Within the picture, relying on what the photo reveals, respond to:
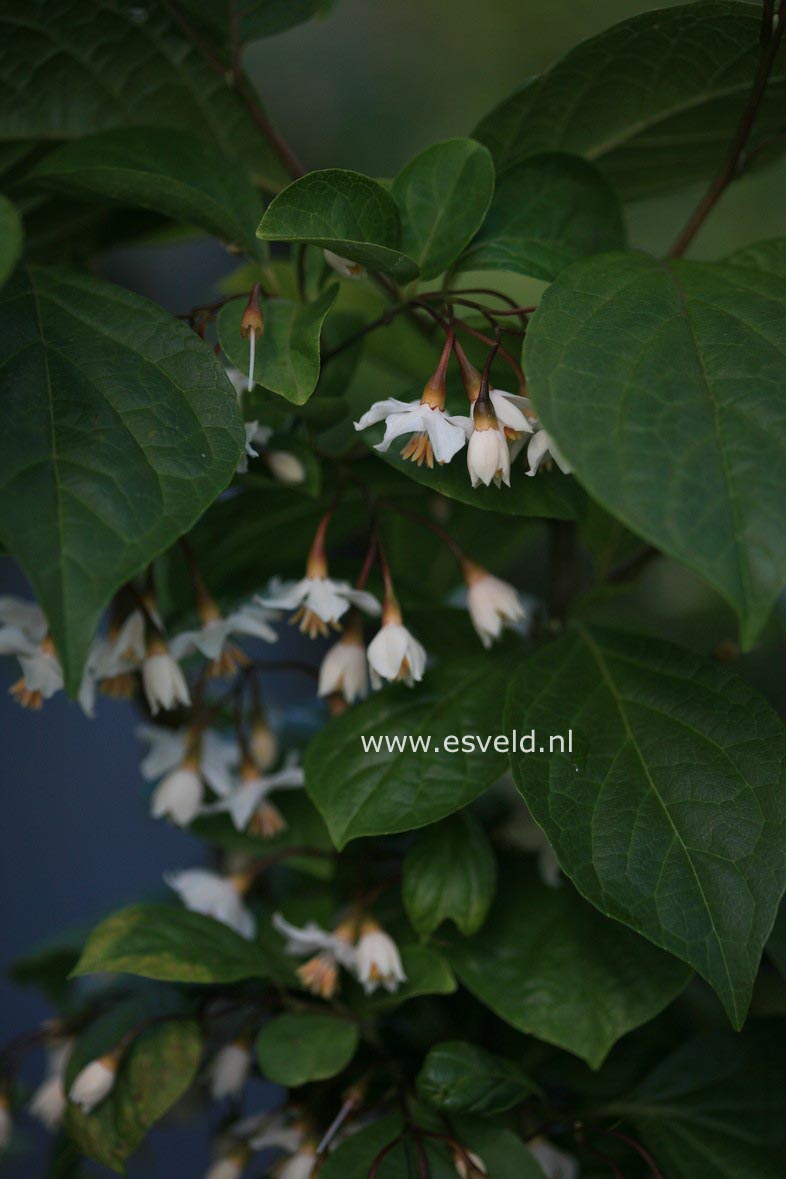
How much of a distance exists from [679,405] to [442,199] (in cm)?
21

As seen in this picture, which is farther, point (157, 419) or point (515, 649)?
point (515, 649)

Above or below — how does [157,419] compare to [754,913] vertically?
above

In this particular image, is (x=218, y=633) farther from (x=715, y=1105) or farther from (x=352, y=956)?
(x=715, y=1105)

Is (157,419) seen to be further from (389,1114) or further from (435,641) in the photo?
(389,1114)

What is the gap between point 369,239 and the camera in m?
0.55

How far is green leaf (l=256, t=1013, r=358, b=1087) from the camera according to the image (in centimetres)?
61

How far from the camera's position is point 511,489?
548 mm

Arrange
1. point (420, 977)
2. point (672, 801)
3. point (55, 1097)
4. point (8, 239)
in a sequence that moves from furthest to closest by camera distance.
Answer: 1. point (55, 1097)
2. point (420, 977)
3. point (672, 801)
4. point (8, 239)

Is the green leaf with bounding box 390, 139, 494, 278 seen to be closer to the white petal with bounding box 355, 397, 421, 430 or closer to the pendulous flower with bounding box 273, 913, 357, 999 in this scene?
the white petal with bounding box 355, 397, 421, 430

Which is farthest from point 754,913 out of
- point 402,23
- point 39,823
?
point 402,23

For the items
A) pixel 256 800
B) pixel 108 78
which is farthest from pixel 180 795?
pixel 108 78

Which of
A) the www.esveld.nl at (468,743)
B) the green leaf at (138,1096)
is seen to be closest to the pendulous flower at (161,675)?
the www.esveld.nl at (468,743)

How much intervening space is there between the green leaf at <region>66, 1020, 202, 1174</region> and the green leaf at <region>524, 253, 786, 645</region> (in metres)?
0.47

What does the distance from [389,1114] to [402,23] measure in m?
2.54
